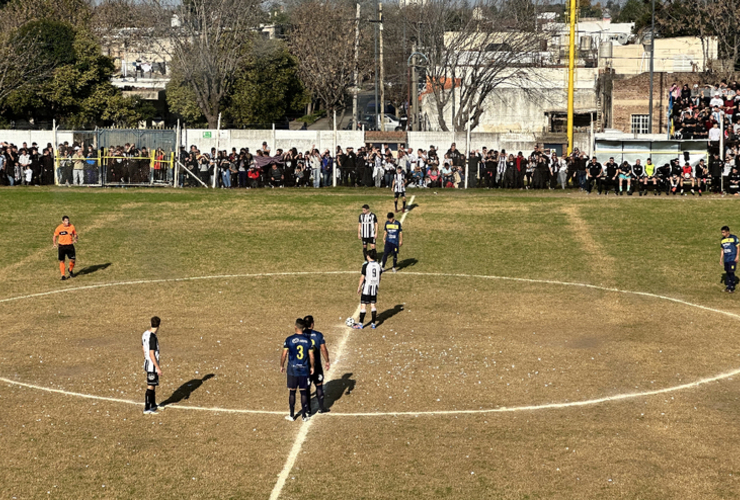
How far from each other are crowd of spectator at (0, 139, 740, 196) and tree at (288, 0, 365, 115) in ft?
119

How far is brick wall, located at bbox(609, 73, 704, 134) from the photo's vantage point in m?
68.5

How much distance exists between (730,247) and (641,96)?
4095 cm

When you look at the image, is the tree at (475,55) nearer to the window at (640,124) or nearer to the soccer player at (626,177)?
the window at (640,124)

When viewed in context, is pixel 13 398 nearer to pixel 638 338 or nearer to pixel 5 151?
pixel 638 338

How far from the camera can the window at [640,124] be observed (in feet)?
225

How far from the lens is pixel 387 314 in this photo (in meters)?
27.9

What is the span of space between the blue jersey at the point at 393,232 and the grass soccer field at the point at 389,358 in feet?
4.29

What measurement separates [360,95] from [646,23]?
3051 centimetres

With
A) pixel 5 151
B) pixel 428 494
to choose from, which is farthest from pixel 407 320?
pixel 5 151

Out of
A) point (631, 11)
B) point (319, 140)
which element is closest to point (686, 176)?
point (319, 140)

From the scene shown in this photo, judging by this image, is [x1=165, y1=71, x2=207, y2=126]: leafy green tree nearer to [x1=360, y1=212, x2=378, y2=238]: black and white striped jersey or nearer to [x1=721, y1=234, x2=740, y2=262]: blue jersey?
[x1=360, y1=212, x2=378, y2=238]: black and white striped jersey

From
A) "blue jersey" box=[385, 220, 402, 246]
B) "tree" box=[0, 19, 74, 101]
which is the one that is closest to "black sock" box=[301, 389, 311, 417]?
"blue jersey" box=[385, 220, 402, 246]

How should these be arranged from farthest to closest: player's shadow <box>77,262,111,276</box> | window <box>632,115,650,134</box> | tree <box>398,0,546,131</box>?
tree <box>398,0,546,131</box> < window <box>632,115,650,134</box> < player's shadow <box>77,262,111,276</box>

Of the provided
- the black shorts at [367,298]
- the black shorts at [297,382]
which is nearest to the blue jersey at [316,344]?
the black shorts at [297,382]
